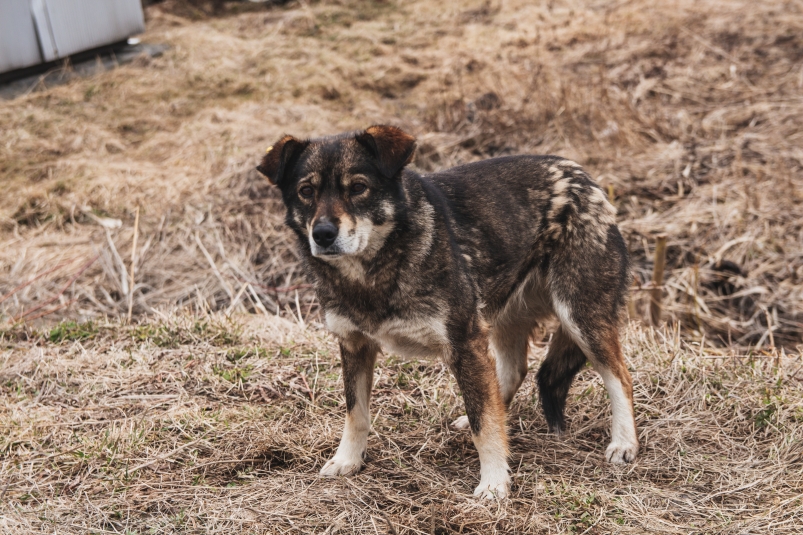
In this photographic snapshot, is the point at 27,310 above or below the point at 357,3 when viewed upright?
below

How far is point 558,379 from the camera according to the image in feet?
15.8

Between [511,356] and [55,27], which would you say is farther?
[55,27]

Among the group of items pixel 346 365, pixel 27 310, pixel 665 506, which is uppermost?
pixel 346 365

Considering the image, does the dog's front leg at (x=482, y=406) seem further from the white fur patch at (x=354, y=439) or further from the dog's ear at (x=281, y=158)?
the dog's ear at (x=281, y=158)

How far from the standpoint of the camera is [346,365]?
4598 mm

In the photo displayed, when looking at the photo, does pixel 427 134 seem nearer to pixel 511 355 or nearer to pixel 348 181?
pixel 511 355

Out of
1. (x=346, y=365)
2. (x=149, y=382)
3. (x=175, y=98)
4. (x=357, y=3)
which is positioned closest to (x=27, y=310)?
(x=149, y=382)

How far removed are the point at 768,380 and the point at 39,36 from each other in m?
11.7

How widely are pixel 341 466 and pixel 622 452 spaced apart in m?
1.69

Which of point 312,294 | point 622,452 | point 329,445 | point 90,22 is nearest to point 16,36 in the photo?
point 90,22

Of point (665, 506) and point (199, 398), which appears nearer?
point (665, 506)

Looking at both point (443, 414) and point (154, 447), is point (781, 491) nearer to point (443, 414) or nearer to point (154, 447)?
point (443, 414)

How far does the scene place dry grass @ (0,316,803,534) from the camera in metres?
3.96

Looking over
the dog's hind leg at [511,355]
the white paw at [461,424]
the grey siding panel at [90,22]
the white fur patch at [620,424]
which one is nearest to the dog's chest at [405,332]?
the white paw at [461,424]
